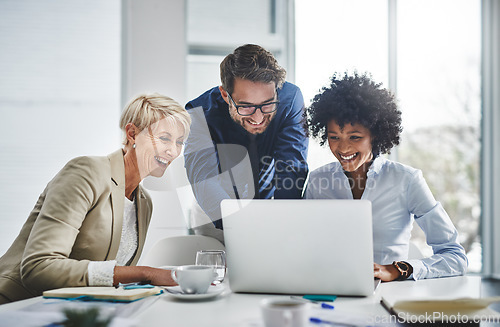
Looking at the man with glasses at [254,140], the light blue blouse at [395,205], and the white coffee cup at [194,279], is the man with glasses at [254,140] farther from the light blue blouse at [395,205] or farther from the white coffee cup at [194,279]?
the white coffee cup at [194,279]

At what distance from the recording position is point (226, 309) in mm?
1010

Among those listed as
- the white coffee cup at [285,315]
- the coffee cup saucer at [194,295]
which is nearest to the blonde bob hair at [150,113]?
the coffee cup saucer at [194,295]

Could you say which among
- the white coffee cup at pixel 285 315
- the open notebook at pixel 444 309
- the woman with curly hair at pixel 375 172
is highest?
the woman with curly hair at pixel 375 172

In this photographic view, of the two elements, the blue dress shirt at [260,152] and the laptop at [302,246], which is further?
the blue dress shirt at [260,152]

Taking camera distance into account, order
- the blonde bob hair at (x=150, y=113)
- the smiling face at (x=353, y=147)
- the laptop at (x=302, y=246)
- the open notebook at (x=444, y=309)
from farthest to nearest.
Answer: the blonde bob hair at (x=150, y=113)
the smiling face at (x=353, y=147)
the laptop at (x=302, y=246)
the open notebook at (x=444, y=309)

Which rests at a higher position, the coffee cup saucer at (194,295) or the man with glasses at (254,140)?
the man with glasses at (254,140)

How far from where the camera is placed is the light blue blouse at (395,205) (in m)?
1.72

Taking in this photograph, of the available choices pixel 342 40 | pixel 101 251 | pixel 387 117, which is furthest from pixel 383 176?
pixel 342 40

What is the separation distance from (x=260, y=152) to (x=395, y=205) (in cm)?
78

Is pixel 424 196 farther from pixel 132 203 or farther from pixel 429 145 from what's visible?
pixel 429 145

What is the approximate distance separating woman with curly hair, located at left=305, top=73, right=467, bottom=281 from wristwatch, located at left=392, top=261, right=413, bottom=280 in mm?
288

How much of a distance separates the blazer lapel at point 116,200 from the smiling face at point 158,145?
0.26 m

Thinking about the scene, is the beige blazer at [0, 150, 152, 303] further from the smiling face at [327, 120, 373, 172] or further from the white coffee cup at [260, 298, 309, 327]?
the smiling face at [327, 120, 373, 172]

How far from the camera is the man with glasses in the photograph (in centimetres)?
235
